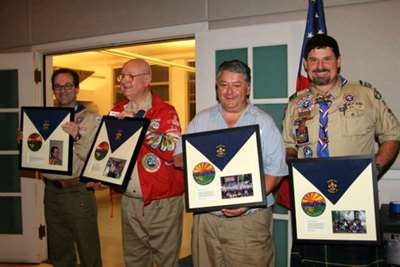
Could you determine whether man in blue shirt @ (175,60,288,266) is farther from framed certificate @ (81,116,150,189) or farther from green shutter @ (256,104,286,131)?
green shutter @ (256,104,286,131)

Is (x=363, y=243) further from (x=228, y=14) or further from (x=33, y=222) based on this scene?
(x=33, y=222)

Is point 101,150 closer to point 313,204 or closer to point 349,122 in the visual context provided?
point 313,204

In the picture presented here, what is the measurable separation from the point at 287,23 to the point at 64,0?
2.24 m

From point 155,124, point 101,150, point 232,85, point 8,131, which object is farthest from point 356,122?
point 8,131

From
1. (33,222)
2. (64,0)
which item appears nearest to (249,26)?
(64,0)

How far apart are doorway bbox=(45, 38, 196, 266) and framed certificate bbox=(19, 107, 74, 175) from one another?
2931mm

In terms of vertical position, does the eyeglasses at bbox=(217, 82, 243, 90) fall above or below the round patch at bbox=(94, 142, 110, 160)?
above

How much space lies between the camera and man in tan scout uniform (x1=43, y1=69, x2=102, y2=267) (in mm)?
2668

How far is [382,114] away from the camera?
1.89 metres

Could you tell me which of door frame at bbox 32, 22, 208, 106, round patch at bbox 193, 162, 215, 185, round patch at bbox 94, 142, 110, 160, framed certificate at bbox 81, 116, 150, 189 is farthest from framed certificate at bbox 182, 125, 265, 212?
door frame at bbox 32, 22, 208, 106

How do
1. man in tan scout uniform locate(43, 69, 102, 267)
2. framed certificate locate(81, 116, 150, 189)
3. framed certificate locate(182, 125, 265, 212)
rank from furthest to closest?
man in tan scout uniform locate(43, 69, 102, 267) < framed certificate locate(81, 116, 150, 189) < framed certificate locate(182, 125, 265, 212)


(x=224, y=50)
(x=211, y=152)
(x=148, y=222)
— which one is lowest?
(x=148, y=222)

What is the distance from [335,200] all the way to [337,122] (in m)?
0.42

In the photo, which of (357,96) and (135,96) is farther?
(135,96)
